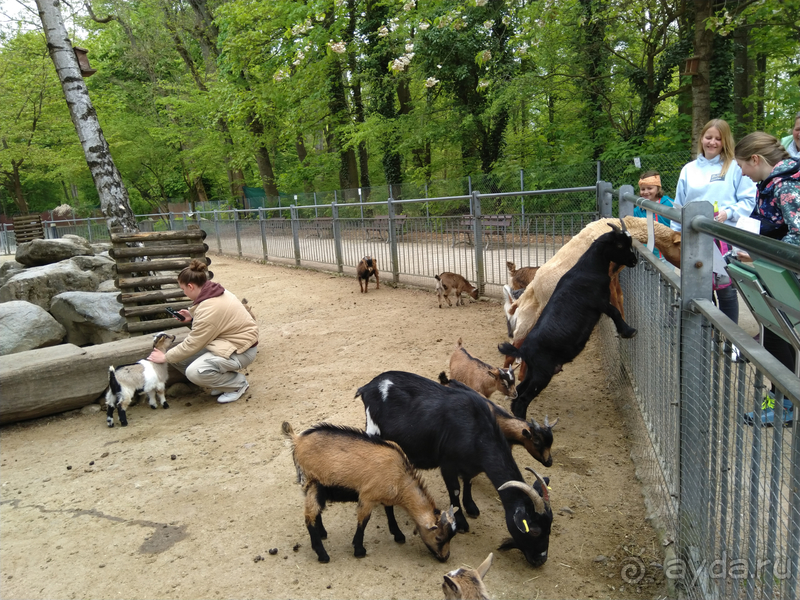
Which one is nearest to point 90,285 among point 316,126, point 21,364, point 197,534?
point 21,364

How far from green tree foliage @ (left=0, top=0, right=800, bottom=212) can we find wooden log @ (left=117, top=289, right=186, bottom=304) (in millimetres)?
5023

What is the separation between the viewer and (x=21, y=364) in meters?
5.42

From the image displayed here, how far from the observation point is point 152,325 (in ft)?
23.1

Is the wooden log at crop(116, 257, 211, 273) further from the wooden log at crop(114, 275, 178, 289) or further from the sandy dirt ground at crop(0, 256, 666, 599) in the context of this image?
the sandy dirt ground at crop(0, 256, 666, 599)

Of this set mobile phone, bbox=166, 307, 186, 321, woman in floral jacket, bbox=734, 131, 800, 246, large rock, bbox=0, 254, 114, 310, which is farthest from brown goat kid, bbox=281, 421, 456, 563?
large rock, bbox=0, 254, 114, 310

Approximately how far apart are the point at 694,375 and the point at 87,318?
23.2 feet

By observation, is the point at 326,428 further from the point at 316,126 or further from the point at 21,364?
the point at 316,126

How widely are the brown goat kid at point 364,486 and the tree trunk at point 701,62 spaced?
33.7 feet

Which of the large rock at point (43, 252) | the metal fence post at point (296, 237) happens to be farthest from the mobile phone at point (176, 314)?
the metal fence post at point (296, 237)

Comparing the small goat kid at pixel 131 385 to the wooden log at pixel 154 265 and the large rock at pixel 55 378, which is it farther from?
the wooden log at pixel 154 265

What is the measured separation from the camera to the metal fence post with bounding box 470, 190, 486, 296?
898cm

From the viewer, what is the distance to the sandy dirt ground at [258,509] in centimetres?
294

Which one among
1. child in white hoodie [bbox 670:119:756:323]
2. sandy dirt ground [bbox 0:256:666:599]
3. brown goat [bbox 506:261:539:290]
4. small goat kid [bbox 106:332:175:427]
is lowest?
sandy dirt ground [bbox 0:256:666:599]

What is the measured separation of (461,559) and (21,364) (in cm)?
468
